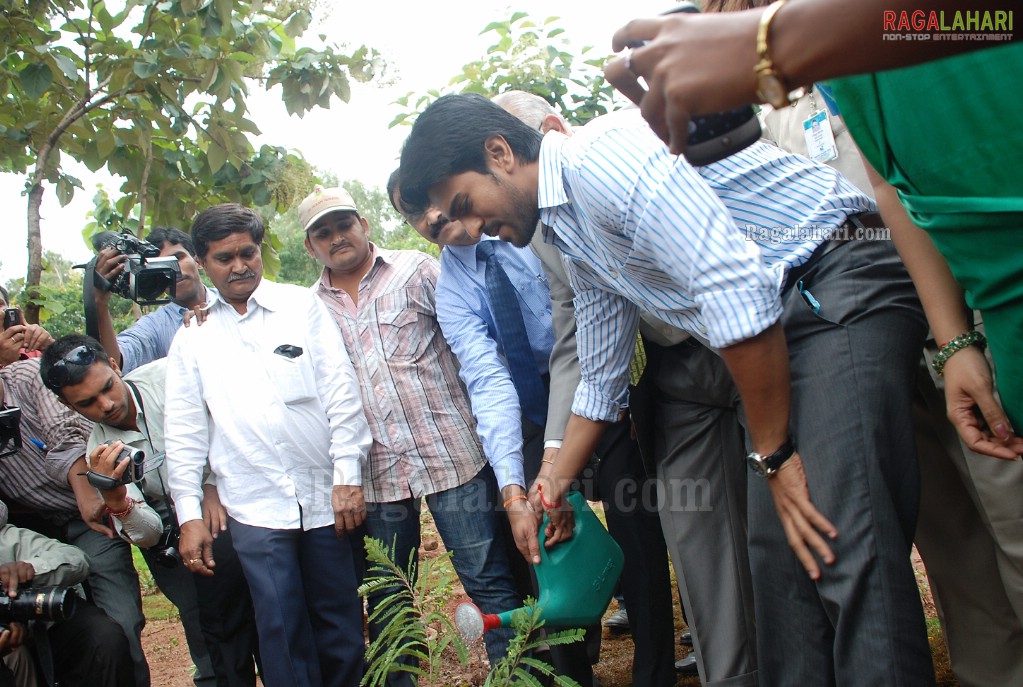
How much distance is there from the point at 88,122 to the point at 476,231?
290cm

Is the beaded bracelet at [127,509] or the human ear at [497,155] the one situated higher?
the human ear at [497,155]

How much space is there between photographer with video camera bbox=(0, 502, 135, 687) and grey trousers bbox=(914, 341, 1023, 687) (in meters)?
2.51

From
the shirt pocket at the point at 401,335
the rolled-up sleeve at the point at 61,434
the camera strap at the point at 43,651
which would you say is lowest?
the camera strap at the point at 43,651

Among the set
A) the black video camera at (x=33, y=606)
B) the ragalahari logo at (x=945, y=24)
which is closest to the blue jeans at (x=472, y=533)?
the black video camera at (x=33, y=606)

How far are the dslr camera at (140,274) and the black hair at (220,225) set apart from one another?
26 centimetres

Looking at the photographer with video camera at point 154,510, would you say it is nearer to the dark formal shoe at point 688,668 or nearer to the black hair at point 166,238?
the black hair at point 166,238

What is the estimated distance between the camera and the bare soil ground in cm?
297

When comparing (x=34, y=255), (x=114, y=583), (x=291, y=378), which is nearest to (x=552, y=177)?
(x=291, y=378)

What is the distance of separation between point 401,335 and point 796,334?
1587 mm

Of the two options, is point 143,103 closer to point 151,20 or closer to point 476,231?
point 151,20

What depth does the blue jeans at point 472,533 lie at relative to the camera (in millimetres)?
2848

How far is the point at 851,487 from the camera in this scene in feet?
5.28

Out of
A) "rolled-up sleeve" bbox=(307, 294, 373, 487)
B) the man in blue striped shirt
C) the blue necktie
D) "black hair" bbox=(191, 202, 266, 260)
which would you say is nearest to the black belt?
the man in blue striped shirt

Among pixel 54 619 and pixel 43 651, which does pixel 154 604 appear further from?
pixel 54 619
